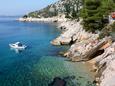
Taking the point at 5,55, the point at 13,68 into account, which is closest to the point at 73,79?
the point at 13,68

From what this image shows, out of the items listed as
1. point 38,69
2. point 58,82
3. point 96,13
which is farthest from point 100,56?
point 96,13

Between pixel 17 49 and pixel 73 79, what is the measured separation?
32.8 m

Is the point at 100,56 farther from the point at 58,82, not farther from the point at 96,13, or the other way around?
the point at 96,13

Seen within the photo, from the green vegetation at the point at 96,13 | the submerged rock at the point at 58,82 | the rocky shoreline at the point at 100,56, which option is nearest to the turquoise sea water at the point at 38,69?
the submerged rock at the point at 58,82

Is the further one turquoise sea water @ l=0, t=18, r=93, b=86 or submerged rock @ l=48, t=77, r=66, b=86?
turquoise sea water @ l=0, t=18, r=93, b=86

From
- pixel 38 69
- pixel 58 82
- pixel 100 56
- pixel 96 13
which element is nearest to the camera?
pixel 58 82

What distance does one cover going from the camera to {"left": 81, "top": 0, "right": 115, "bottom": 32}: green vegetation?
6938 centimetres

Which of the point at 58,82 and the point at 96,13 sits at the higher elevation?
the point at 96,13

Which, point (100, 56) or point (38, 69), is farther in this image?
point (100, 56)

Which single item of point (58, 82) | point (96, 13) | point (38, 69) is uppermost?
point (96, 13)

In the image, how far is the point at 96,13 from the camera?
70.1m

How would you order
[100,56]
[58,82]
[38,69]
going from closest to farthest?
[58,82] < [38,69] < [100,56]

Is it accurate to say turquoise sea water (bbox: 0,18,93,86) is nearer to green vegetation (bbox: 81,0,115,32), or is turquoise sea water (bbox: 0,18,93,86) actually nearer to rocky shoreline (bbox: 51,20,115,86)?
rocky shoreline (bbox: 51,20,115,86)

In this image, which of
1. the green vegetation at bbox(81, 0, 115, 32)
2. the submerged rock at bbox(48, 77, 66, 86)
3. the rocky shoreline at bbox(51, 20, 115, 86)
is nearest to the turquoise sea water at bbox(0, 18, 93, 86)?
the submerged rock at bbox(48, 77, 66, 86)
